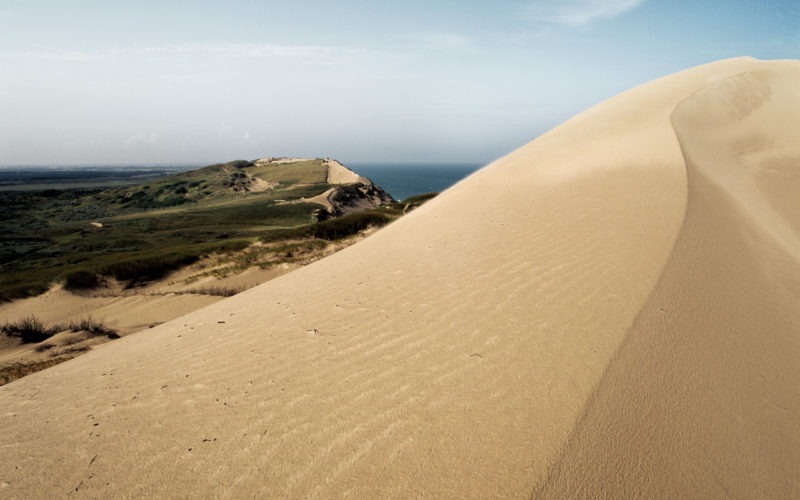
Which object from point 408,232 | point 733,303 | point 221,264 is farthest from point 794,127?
point 221,264

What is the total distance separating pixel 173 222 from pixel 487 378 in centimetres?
3498

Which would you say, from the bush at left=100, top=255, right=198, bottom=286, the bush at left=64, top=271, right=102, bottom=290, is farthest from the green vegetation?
the bush at left=100, top=255, right=198, bottom=286

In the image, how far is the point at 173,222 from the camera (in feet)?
105

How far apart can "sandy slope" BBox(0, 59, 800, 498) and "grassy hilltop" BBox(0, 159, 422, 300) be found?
1201 centimetres

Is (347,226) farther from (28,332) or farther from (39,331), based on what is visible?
(28,332)

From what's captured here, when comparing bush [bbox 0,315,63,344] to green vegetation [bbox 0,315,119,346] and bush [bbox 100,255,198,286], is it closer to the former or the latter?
green vegetation [bbox 0,315,119,346]

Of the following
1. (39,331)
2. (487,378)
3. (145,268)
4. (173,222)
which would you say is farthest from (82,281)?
(173,222)

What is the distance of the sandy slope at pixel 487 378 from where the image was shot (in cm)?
256

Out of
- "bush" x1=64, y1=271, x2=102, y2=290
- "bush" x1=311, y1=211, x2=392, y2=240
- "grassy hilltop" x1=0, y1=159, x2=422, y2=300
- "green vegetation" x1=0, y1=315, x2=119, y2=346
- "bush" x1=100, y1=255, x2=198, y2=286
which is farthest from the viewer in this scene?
"bush" x1=311, y1=211, x2=392, y2=240

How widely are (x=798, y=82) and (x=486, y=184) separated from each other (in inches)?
476

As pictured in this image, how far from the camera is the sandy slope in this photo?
2.56m

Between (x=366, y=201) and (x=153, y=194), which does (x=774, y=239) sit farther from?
(x=153, y=194)

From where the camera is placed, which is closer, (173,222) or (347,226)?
(347,226)

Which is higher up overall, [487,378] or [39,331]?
[487,378]
